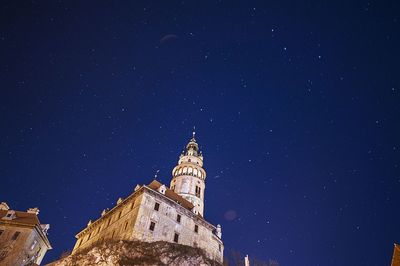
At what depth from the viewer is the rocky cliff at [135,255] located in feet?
104

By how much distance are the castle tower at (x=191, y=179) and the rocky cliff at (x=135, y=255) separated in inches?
691

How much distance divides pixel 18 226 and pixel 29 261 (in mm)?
5252

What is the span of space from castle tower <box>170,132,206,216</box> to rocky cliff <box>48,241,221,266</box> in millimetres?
17560

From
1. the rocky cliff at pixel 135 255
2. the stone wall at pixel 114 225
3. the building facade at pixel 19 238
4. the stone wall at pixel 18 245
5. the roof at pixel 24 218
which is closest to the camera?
the rocky cliff at pixel 135 255

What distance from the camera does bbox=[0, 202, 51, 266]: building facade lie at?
3894 cm

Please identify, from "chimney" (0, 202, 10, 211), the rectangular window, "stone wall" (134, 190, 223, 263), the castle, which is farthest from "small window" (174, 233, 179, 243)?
"chimney" (0, 202, 10, 211)

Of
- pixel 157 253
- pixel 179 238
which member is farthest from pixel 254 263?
pixel 157 253

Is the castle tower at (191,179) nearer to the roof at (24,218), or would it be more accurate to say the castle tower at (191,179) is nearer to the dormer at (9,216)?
the roof at (24,218)

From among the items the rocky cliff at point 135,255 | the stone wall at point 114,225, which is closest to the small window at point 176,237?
the rocky cliff at point 135,255

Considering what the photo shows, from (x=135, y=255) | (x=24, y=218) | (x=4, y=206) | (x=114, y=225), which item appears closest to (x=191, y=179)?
(x=114, y=225)

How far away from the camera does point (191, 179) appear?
58.7 meters

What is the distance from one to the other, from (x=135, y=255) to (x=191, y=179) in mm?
27203

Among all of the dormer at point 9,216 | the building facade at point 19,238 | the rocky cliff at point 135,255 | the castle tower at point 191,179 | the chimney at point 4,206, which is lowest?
the rocky cliff at point 135,255

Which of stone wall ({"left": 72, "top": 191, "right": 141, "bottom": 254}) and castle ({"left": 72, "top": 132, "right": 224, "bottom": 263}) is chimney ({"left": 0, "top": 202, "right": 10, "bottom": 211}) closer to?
castle ({"left": 72, "top": 132, "right": 224, "bottom": 263})
